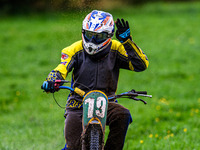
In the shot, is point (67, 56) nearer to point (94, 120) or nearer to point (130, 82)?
point (94, 120)

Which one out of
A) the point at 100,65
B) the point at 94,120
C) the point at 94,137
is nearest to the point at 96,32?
the point at 100,65

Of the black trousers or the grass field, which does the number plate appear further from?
the grass field

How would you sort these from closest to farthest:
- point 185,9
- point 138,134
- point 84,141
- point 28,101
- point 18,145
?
point 84,141 < point 18,145 < point 138,134 < point 28,101 < point 185,9

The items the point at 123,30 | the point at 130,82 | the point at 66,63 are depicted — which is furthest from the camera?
the point at 130,82

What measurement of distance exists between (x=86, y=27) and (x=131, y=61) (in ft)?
2.33

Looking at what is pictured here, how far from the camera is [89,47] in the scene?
167 inches

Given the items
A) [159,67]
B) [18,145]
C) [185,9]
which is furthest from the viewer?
[185,9]

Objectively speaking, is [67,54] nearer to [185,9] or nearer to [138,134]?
[138,134]

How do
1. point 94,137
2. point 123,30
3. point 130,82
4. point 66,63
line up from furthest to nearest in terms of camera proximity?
point 130,82
point 66,63
point 123,30
point 94,137

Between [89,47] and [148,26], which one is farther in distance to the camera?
[148,26]

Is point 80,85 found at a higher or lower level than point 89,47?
lower

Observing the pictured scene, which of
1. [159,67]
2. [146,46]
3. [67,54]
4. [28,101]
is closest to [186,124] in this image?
[67,54]

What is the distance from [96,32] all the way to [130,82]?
726 cm

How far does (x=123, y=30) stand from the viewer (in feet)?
13.7
